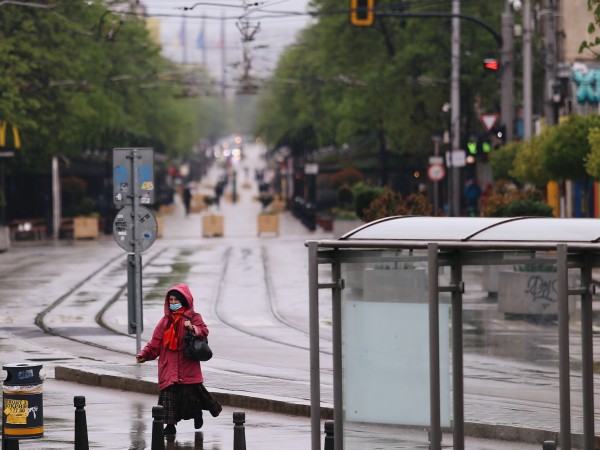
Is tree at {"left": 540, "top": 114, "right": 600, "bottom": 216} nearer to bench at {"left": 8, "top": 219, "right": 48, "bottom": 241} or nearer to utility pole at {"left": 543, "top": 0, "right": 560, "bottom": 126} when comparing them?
utility pole at {"left": 543, "top": 0, "right": 560, "bottom": 126}

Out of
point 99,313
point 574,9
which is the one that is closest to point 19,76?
point 574,9

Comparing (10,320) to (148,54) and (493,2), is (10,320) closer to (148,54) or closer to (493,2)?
(493,2)

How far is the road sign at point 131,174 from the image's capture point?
22094mm

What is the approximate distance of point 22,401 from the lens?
1406cm

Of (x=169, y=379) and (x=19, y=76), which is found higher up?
(x=19, y=76)

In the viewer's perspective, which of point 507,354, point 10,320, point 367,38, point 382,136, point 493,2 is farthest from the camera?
point 382,136

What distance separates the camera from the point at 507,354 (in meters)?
10.9

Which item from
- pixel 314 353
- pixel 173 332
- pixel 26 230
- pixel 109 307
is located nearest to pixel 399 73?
pixel 26 230

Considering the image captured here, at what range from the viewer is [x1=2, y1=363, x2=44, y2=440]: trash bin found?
45.9 ft

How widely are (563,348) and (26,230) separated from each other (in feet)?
193

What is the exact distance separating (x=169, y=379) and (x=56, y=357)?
8.48 m

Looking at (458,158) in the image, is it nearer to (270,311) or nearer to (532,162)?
(532,162)

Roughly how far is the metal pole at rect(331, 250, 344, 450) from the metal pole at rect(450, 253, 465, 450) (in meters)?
0.86

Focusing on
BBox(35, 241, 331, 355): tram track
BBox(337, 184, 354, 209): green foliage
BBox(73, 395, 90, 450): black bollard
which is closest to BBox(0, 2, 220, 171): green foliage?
BBox(35, 241, 331, 355): tram track
